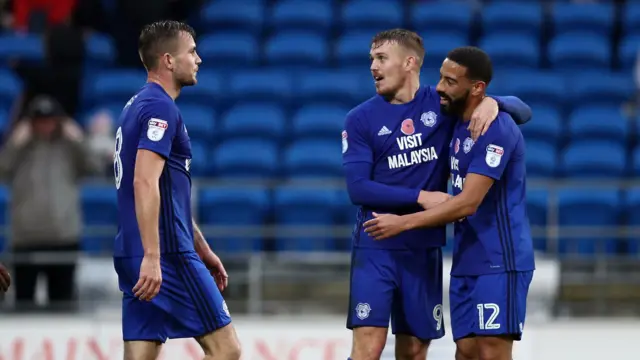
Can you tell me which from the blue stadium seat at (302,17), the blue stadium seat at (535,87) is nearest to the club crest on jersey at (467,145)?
the blue stadium seat at (535,87)

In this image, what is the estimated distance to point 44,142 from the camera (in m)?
9.16

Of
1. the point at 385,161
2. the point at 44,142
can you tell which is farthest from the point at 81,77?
the point at 385,161

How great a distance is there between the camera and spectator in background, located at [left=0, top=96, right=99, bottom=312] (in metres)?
8.98

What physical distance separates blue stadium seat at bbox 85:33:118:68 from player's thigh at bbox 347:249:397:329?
750cm

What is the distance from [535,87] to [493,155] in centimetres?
662

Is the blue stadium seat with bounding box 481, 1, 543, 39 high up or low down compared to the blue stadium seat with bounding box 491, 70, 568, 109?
up

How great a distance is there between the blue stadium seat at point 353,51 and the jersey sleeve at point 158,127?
302 inches

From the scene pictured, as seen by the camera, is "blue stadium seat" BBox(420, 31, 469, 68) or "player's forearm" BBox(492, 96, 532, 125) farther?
"blue stadium seat" BBox(420, 31, 469, 68)

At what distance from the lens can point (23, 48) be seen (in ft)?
42.4

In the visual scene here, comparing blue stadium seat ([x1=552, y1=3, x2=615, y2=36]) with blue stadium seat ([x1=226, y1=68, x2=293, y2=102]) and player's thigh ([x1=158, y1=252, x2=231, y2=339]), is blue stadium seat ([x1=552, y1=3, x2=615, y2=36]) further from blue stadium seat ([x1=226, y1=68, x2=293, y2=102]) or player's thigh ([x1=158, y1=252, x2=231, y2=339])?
player's thigh ([x1=158, y1=252, x2=231, y2=339])

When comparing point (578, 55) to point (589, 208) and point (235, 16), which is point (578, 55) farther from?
point (235, 16)

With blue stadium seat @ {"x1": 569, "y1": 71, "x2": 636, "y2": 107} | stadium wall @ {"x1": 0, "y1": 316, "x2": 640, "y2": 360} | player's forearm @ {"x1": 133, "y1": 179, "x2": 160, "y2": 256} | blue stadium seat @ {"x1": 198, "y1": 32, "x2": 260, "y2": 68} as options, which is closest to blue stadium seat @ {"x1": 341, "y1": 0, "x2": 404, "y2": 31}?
blue stadium seat @ {"x1": 198, "y1": 32, "x2": 260, "y2": 68}

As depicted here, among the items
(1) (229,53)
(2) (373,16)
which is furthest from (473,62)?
(2) (373,16)

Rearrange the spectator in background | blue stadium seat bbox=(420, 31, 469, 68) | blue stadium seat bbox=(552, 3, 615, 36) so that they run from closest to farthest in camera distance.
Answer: the spectator in background < blue stadium seat bbox=(420, 31, 469, 68) < blue stadium seat bbox=(552, 3, 615, 36)
